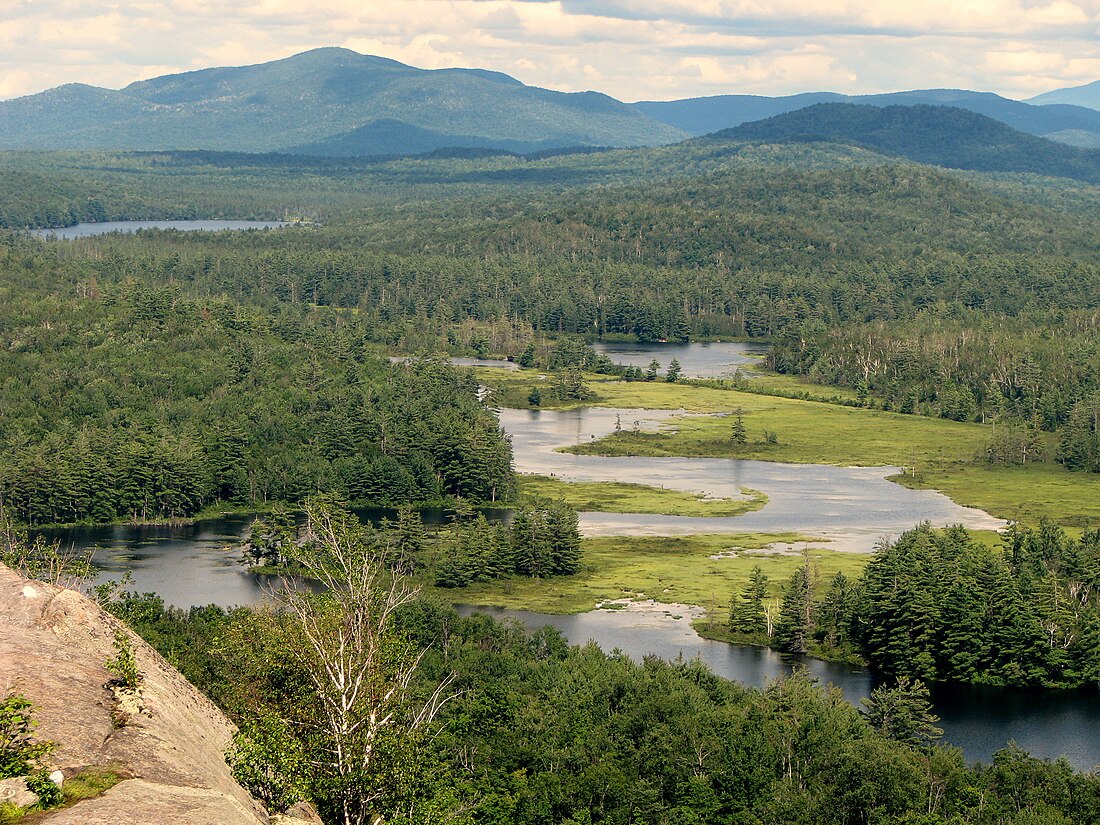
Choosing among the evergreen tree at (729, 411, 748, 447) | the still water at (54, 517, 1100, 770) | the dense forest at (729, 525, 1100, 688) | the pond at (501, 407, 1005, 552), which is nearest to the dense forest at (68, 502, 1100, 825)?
the still water at (54, 517, 1100, 770)

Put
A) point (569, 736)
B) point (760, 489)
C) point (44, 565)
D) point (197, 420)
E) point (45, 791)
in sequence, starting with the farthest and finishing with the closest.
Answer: point (197, 420) < point (760, 489) < point (44, 565) < point (569, 736) < point (45, 791)

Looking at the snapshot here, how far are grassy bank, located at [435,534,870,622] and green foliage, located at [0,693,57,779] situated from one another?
7621cm

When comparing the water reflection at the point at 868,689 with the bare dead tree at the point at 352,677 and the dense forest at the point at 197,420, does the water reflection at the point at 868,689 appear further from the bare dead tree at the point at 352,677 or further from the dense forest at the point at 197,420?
the dense forest at the point at 197,420

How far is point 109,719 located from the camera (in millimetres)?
35625

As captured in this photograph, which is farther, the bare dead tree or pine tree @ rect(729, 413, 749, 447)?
pine tree @ rect(729, 413, 749, 447)

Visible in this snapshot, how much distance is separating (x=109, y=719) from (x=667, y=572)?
8532 cm

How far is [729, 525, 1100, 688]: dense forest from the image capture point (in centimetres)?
9619

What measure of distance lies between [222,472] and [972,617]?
76189 mm

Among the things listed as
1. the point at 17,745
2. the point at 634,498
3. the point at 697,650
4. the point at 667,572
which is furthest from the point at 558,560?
the point at 17,745

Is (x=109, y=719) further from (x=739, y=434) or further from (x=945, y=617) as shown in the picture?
(x=739, y=434)

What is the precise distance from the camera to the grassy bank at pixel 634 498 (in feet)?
463

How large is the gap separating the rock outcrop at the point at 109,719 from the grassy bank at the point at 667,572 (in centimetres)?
6926

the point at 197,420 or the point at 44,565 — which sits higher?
the point at 44,565

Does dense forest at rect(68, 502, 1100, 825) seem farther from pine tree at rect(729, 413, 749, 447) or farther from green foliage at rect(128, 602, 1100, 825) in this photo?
pine tree at rect(729, 413, 749, 447)
